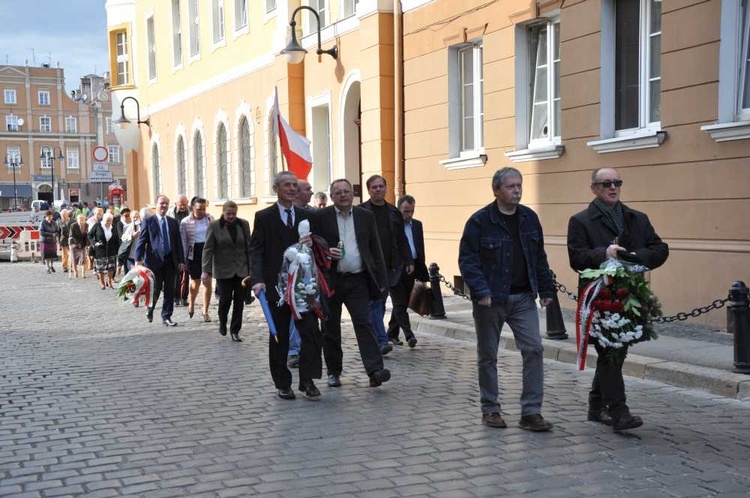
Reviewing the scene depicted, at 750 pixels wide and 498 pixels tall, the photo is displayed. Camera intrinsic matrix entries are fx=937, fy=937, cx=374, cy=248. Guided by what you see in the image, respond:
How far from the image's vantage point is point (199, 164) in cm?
2927

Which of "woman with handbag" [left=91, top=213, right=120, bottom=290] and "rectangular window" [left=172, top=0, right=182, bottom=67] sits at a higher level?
"rectangular window" [left=172, top=0, right=182, bottom=67]

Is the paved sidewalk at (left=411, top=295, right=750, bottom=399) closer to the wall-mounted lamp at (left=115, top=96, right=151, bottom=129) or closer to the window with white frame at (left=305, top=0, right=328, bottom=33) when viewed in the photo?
the window with white frame at (left=305, top=0, right=328, bottom=33)

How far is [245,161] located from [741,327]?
61.0ft

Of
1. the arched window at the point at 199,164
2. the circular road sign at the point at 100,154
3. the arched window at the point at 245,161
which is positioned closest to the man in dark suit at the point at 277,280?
the arched window at the point at 245,161

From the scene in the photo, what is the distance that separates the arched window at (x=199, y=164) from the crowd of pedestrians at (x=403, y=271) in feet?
57.0

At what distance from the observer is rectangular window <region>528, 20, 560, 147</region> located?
13.5m

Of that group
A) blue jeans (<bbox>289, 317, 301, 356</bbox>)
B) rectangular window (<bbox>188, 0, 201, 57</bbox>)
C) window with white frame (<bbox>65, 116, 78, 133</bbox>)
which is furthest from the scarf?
window with white frame (<bbox>65, 116, 78, 133</bbox>)

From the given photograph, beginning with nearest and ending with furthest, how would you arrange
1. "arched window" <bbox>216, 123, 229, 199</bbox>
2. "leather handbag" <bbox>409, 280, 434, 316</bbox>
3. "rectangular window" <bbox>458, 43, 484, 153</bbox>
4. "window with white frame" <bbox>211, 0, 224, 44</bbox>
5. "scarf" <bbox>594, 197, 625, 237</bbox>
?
1. "scarf" <bbox>594, 197, 625, 237</bbox>
2. "leather handbag" <bbox>409, 280, 434, 316</bbox>
3. "rectangular window" <bbox>458, 43, 484, 153</bbox>
4. "window with white frame" <bbox>211, 0, 224, 44</bbox>
5. "arched window" <bbox>216, 123, 229, 199</bbox>

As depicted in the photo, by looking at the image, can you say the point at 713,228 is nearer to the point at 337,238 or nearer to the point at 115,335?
the point at 337,238

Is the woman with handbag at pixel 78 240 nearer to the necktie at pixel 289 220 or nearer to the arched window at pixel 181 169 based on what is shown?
the arched window at pixel 181 169

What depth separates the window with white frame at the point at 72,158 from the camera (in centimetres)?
9506

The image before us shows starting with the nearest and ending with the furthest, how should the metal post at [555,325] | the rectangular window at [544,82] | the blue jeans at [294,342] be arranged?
the blue jeans at [294,342] → the metal post at [555,325] → the rectangular window at [544,82]

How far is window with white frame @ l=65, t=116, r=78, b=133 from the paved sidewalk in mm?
90451

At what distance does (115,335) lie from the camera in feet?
40.8
